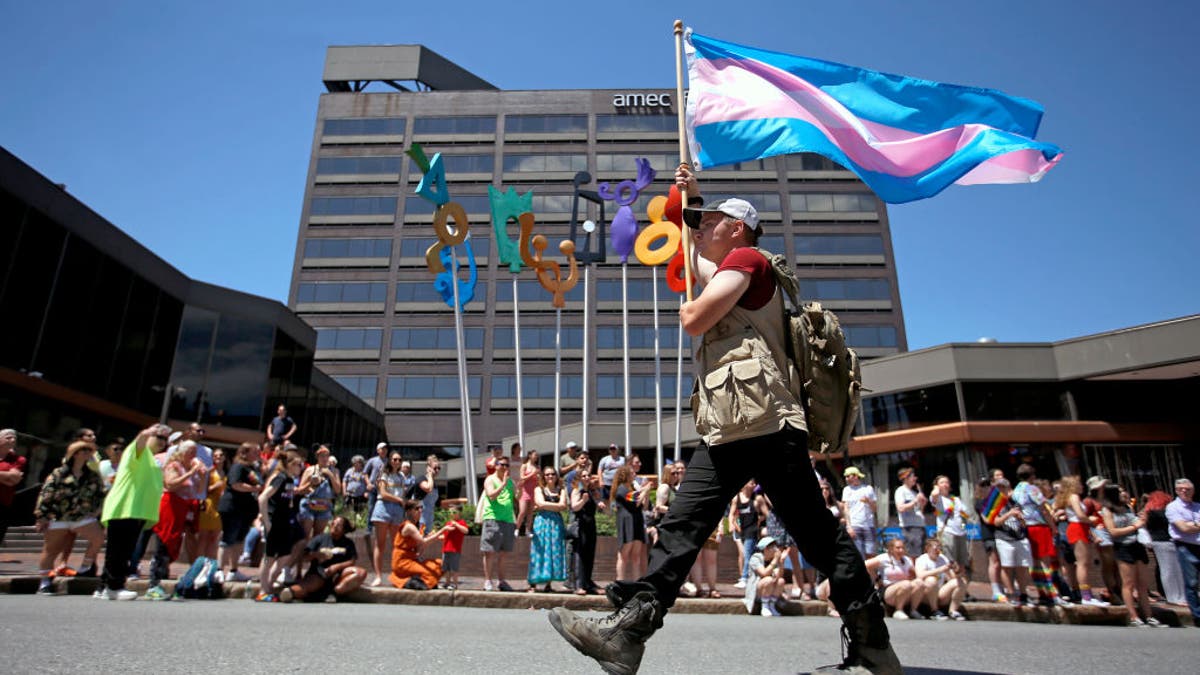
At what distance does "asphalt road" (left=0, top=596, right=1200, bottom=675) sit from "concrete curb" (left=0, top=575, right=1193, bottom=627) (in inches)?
55.9

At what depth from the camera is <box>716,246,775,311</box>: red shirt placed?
112 inches

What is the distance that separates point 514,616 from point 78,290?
18125 mm

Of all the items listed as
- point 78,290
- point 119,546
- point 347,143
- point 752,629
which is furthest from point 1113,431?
point 347,143

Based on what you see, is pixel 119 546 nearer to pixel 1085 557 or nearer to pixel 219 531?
pixel 219 531

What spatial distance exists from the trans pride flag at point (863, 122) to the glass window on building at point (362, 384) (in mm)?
46294

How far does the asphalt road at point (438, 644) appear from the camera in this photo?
128 inches

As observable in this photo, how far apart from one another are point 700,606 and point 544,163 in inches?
1953

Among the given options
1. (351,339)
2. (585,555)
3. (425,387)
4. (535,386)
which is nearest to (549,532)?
(585,555)

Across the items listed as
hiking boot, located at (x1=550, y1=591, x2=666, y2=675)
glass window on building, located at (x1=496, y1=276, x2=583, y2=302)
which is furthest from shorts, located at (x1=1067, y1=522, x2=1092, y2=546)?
glass window on building, located at (x1=496, y1=276, x2=583, y2=302)

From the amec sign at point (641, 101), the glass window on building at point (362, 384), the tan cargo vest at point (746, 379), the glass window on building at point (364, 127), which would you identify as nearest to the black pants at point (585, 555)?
the tan cargo vest at point (746, 379)

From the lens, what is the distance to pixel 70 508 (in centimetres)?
762

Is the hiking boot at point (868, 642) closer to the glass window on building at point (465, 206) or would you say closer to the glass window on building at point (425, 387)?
the glass window on building at point (425, 387)

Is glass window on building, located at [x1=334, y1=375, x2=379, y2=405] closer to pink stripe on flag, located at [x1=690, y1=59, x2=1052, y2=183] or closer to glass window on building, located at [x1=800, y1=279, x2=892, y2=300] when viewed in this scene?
glass window on building, located at [x1=800, y1=279, x2=892, y2=300]

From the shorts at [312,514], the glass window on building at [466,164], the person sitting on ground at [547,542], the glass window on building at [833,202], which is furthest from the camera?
the glass window on building at [466,164]
